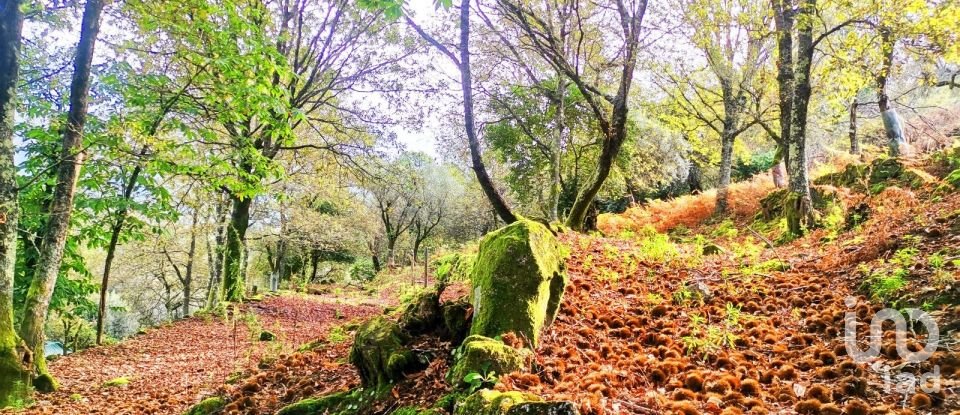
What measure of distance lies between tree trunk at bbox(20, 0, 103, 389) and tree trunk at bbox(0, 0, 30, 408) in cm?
40

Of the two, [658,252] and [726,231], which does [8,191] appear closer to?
[658,252]

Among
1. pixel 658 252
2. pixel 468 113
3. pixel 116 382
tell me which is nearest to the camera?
pixel 658 252

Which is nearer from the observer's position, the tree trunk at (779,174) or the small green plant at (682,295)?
the small green plant at (682,295)

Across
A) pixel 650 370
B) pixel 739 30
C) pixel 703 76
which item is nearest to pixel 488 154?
pixel 703 76

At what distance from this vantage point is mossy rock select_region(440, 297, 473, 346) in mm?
3684

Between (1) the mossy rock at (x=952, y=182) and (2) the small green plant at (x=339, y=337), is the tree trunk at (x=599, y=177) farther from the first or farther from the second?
(2) the small green plant at (x=339, y=337)

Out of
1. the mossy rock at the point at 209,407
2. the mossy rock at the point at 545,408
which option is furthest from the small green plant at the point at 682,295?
the mossy rock at the point at 209,407

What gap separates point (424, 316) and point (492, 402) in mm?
1702

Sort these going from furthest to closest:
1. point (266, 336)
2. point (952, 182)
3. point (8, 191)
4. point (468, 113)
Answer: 1. point (266, 336)
2. point (468, 113)
3. point (952, 182)
4. point (8, 191)

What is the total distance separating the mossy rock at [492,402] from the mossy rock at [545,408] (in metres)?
0.04

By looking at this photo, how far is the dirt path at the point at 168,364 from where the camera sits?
17.2 feet

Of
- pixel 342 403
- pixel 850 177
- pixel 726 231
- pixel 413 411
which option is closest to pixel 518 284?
pixel 413 411

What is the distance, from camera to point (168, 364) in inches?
293

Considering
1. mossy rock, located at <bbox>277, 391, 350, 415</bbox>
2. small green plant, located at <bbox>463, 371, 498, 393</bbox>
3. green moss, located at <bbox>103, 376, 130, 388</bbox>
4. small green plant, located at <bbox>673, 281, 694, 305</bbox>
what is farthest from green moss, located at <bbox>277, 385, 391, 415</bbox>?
green moss, located at <bbox>103, 376, 130, 388</bbox>
